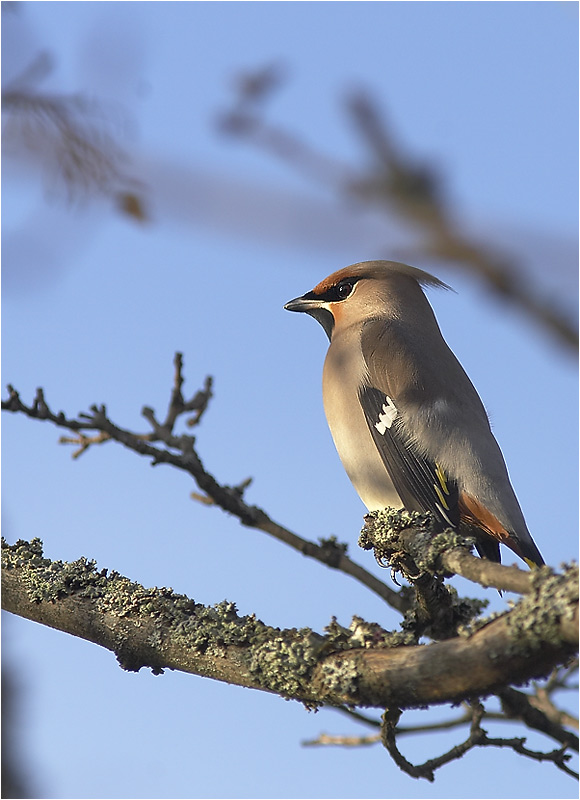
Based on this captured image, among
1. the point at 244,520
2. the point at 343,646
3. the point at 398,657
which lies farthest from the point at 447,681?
the point at 244,520

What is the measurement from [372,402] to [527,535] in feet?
3.20

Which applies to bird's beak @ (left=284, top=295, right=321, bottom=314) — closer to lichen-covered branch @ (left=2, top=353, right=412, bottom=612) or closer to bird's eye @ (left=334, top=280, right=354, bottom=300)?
bird's eye @ (left=334, top=280, right=354, bottom=300)

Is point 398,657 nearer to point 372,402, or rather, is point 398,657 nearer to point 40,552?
point 40,552

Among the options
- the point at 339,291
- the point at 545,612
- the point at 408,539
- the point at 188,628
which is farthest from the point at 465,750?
the point at 339,291

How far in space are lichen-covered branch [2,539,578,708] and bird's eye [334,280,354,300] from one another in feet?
8.07

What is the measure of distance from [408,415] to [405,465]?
257 mm

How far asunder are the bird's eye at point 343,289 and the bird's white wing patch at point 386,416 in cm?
96

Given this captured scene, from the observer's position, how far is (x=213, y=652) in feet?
9.08

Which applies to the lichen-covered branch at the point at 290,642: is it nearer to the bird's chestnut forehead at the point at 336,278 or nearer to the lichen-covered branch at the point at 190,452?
the lichen-covered branch at the point at 190,452

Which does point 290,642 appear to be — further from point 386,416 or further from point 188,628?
point 386,416

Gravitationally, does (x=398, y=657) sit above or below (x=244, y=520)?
below

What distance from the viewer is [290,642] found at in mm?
2641

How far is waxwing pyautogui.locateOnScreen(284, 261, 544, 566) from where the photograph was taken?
→ 4023 millimetres

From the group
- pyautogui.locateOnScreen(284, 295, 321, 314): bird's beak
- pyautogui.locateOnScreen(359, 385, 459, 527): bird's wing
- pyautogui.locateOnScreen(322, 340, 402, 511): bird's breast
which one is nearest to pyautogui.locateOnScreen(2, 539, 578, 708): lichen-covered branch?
pyautogui.locateOnScreen(359, 385, 459, 527): bird's wing
